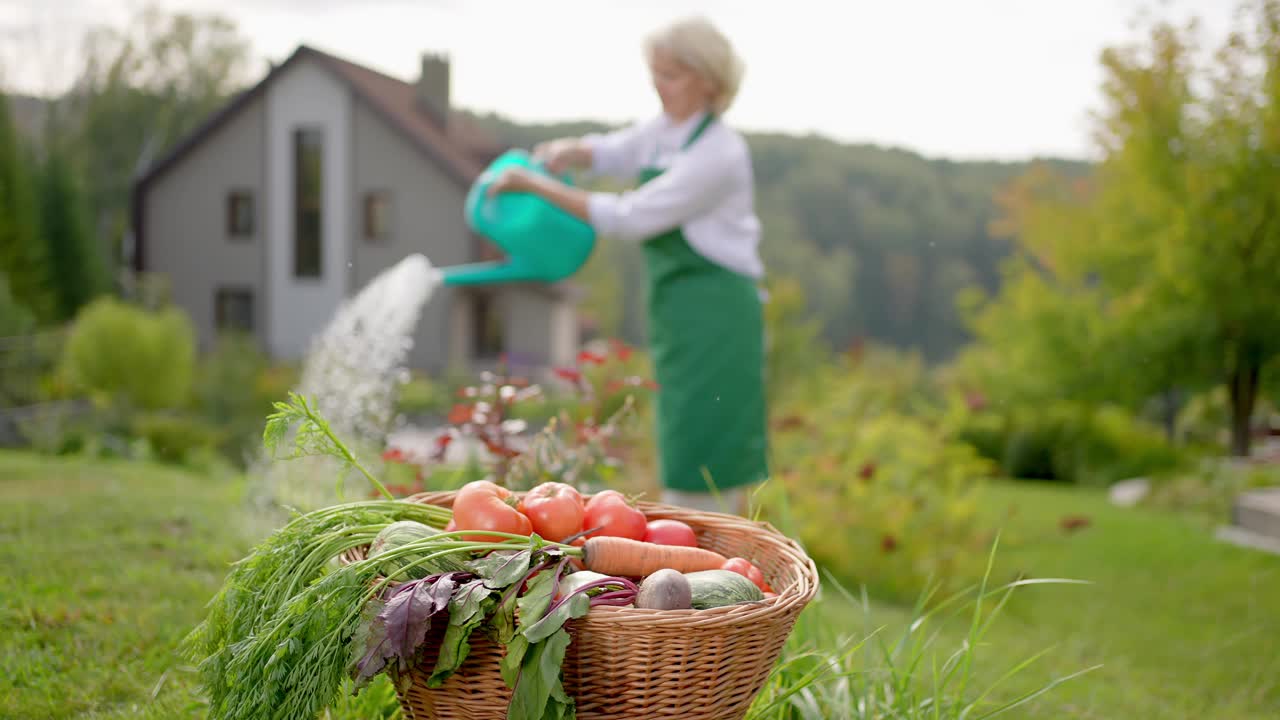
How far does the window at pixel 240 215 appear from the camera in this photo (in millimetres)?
21078

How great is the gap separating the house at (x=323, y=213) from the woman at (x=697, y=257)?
15416mm

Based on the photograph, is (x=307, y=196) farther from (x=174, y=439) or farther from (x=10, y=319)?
(x=174, y=439)

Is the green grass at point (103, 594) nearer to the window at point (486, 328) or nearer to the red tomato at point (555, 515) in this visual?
the red tomato at point (555, 515)

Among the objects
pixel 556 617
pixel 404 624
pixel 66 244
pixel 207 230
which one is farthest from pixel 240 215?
pixel 556 617

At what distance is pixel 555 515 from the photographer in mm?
1828

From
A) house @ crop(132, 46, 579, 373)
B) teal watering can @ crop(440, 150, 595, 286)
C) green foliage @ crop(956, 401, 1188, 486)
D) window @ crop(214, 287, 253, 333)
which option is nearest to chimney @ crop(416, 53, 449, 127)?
house @ crop(132, 46, 579, 373)

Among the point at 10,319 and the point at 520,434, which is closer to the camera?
the point at 520,434

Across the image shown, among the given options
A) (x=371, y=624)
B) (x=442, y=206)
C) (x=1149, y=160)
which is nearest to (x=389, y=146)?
(x=442, y=206)

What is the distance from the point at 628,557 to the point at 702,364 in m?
1.71

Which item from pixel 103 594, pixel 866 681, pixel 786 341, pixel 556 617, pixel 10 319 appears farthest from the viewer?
pixel 786 341

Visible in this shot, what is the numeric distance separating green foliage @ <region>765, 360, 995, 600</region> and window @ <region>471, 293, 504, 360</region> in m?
14.9

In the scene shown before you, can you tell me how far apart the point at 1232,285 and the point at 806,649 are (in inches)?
271

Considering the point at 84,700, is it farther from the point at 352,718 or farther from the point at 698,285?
the point at 698,285

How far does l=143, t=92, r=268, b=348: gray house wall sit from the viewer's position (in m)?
20.7
